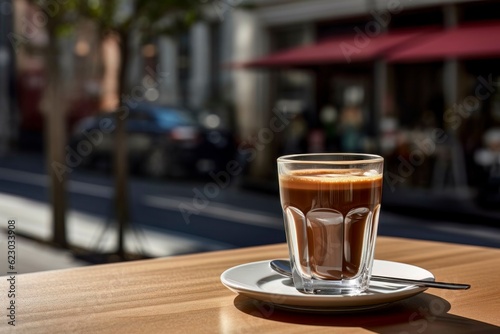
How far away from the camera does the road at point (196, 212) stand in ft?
31.6

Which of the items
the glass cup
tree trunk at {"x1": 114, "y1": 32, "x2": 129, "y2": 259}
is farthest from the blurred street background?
the glass cup

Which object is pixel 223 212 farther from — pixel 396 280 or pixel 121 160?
pixel 396 280

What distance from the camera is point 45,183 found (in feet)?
55.2

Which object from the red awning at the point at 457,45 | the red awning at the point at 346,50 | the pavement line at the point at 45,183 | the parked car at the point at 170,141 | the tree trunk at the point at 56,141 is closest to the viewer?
the tree trunk at the point at 56,141

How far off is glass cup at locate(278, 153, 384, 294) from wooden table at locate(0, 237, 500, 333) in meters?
0.11

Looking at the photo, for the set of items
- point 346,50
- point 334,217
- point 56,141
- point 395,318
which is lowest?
point 56,141

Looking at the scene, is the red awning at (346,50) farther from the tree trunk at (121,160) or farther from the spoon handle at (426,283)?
the spoon handle at (426,283)

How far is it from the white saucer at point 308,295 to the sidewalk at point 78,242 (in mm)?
5546

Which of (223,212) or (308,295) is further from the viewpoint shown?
(223,212)

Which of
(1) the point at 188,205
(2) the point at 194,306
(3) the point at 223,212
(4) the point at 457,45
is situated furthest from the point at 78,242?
(2) the point at 194,306

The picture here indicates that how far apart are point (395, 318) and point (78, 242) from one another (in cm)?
791

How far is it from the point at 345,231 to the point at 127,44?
6.69 m

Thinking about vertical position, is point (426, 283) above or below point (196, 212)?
above

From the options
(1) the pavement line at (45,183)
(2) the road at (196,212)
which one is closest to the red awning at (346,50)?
(2) the road at (196,212)
